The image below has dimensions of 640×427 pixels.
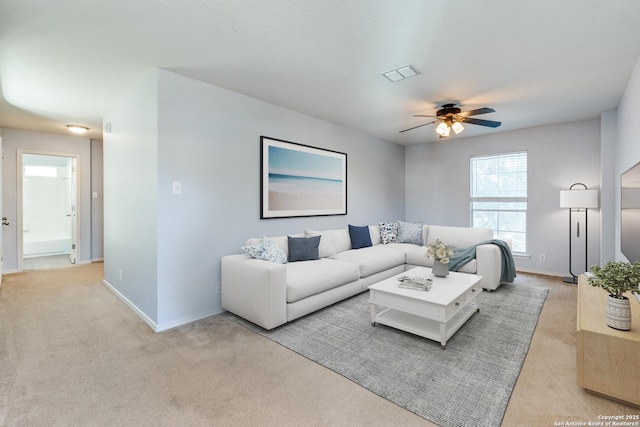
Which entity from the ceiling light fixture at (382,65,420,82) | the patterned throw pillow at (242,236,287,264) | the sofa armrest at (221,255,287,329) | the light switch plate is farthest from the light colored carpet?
the ceiling light fixture at (382,65,420,82)

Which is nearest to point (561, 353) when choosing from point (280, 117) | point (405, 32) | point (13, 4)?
point (405, 32)

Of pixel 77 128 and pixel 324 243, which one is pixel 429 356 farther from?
pixel 77 128

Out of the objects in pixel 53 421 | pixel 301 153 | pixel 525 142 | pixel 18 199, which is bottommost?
pixel 53 421

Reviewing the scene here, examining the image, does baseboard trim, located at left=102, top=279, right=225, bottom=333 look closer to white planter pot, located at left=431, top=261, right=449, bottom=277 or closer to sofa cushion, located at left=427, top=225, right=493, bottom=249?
white planter pot, located at left=431, top=261, right=449, bottom=277

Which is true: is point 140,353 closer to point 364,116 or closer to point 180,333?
point 180,333

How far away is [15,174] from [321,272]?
18.4 feet

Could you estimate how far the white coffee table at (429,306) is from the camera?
7.99 ft

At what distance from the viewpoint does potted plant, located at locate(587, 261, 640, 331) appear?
1816mm

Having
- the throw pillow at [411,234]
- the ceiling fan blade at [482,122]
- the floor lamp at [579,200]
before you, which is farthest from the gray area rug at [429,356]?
the ceiling fan blade at [482,122]

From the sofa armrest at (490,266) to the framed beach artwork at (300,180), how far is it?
216 centimetres

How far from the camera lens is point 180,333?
2.76 meters

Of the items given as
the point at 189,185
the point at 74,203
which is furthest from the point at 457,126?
the point at 74,203

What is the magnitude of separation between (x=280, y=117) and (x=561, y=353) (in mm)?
3747

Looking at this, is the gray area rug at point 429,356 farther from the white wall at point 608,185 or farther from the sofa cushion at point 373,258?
the white wall at point 608,185
